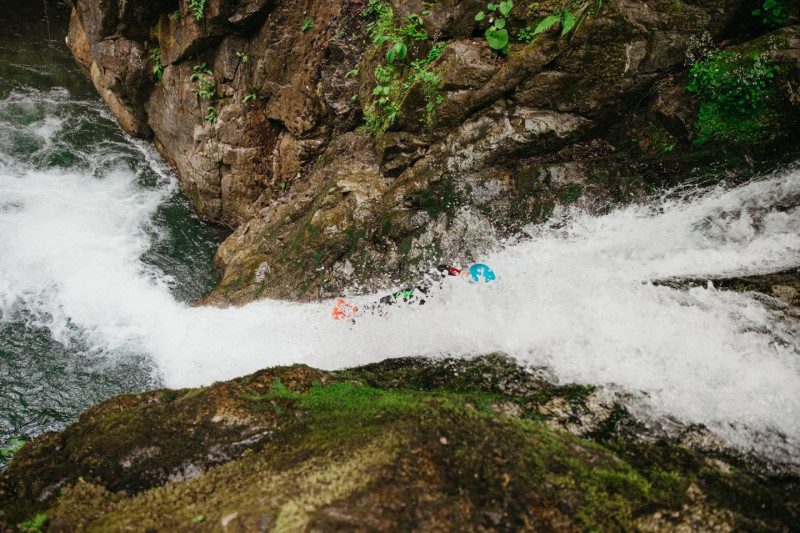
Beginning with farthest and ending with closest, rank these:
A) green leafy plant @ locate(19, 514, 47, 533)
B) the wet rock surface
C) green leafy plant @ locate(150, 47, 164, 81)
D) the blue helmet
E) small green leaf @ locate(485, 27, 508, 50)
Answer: green leafy plant @ locate(150, 47, 164, 81) < the blue helmet < small green leaf @ locate(485, 27, 508, 50) < green leafy plant @ locate(19, 514, 47, 533) < the wet rock surface

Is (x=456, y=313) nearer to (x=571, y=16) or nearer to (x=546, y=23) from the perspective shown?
(x=546, y=23)

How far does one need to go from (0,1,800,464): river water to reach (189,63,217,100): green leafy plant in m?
2.95

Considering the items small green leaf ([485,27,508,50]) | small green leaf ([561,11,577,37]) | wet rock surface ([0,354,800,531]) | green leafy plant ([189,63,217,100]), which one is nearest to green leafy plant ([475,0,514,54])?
small green leaf ([485,27,508,50])

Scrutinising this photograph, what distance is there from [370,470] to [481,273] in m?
3.93

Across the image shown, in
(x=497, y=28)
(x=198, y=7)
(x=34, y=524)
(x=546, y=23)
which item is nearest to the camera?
(x=34, y=524)

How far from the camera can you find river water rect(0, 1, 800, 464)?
3668mm

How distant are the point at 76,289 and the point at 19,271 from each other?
1.21m

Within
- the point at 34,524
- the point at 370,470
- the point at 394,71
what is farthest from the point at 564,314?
the point at 34,524

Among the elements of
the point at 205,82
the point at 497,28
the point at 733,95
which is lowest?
the point at 733,95

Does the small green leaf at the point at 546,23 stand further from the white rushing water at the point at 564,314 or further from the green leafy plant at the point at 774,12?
the white rushing water at the point at 564,314

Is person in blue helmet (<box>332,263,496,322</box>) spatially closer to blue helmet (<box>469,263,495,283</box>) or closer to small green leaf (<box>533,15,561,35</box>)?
blue helmet (<box>469,263,495,283</box>)

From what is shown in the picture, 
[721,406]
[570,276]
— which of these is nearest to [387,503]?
[721,406]

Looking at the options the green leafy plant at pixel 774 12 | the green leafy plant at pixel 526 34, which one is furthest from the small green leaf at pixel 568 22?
the green leafy plant at pixel 774 12

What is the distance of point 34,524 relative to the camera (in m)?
2.28
